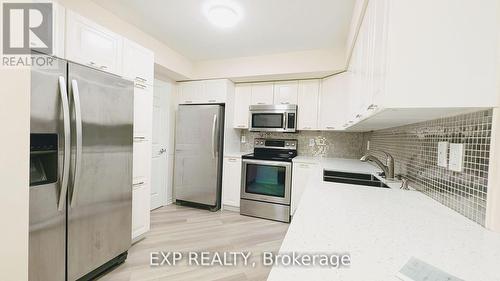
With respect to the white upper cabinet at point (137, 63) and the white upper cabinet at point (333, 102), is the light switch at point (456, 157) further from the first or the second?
the white upper cabinet at point (137, 63)

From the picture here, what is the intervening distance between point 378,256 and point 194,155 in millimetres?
2957

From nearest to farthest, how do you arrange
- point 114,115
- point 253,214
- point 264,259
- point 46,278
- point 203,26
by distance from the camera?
point 46,278
point 114,115
point 264,259
point 203,26
point 253,214

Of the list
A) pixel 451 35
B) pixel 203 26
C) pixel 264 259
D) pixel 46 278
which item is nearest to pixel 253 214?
pixel 264 259

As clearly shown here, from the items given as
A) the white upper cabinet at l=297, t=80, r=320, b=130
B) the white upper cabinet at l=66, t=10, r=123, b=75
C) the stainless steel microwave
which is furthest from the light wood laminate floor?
the white upper cabinet at l=66, t=10, r=123, b=75

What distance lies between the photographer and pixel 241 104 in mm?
3492

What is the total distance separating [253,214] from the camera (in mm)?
3061

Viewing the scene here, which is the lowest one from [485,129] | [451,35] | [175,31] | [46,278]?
[46,278]

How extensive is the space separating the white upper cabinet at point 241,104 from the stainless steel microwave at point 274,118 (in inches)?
7.1

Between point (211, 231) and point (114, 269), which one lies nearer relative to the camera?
point (114, 269)

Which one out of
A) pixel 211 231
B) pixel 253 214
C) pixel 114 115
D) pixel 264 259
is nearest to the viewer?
pixel 114 115

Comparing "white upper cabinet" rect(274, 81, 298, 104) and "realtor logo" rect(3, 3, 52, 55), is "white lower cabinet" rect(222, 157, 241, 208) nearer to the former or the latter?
"white upper cabinet" rect(274, 81, 298, 104)

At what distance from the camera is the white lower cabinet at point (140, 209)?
203 centimetres

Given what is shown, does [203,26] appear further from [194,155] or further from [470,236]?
[470,236]
